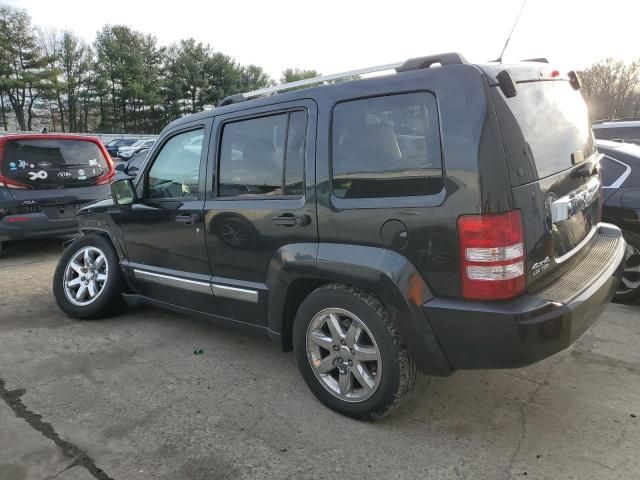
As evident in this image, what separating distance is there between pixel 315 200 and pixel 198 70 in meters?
50.7

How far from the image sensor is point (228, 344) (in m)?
4.00

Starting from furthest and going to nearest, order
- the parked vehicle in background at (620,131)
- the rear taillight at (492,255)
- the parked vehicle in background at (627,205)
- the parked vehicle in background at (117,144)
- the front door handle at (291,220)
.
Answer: the parked vehicle in background at (117,144) → the parked vehicle in background at (620,131) → the parked vehicle in background at (627,205) → the front door handle at (291,220) → the rear taillight at (492,255)

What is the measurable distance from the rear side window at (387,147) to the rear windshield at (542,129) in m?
0.34

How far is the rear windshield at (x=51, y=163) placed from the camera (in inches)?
260

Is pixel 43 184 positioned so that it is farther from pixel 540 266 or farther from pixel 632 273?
pixel 632 273

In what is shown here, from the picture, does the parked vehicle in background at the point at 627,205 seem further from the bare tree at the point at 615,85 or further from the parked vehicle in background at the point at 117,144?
the bare tree at the point at 615,85

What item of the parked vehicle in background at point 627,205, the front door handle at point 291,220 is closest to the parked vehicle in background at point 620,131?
the parked vehicle in background at point 627,205

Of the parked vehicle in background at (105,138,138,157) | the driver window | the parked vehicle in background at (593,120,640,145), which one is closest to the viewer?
the driver window

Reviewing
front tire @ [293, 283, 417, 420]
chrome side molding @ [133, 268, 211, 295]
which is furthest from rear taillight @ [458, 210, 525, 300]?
chrome side molding @ [133, 268, 211, 295]

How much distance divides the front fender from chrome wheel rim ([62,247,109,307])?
2.53m

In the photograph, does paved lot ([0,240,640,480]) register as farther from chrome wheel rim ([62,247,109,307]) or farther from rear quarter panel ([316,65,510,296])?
rear quarter panel ([316,65,510,296])

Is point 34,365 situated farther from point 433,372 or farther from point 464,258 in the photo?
point 464,258

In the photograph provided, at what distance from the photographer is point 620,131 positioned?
225 inches

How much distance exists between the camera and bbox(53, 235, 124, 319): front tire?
14.6 ft
